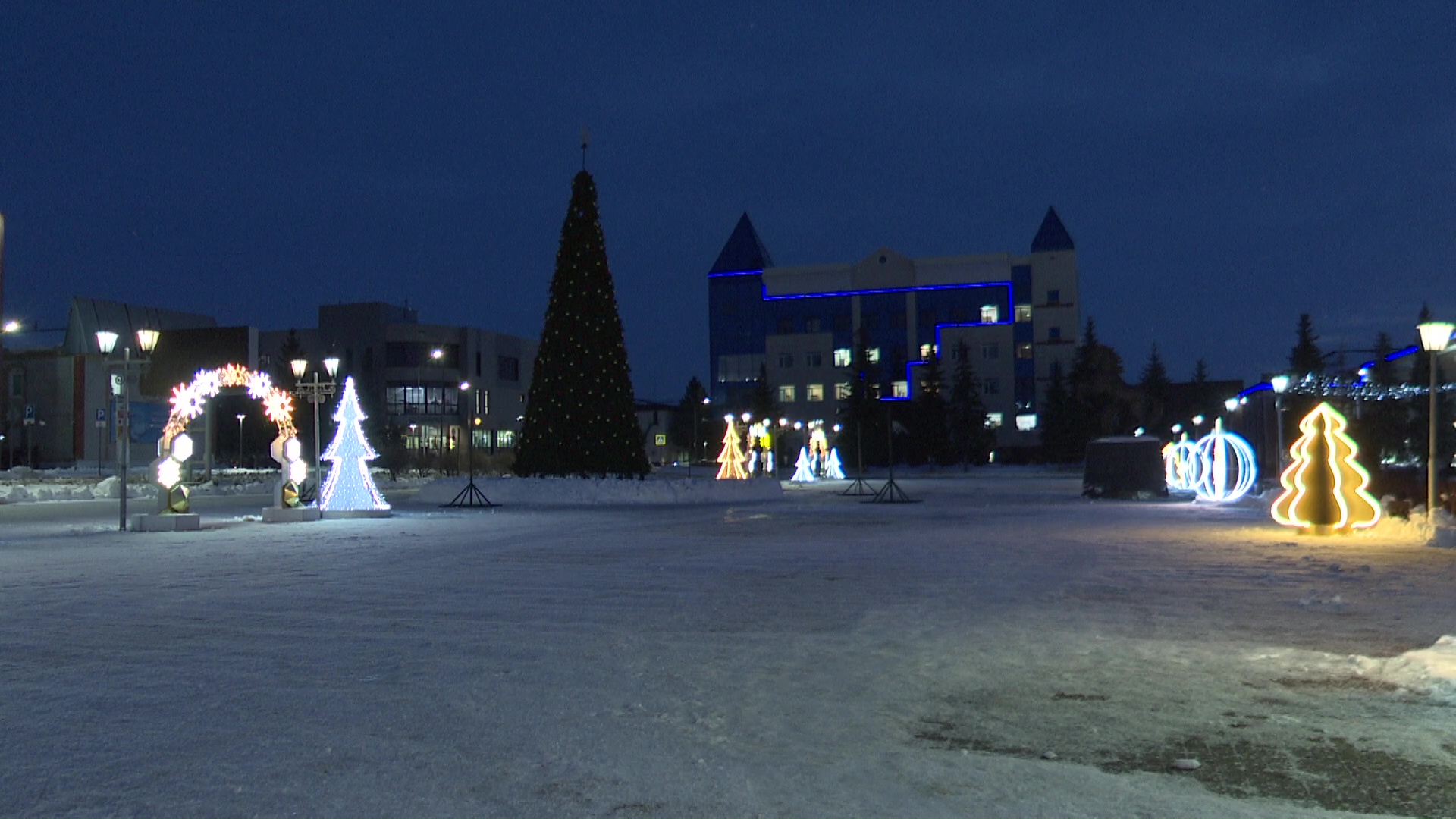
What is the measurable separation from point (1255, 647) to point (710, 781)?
5.04 meters

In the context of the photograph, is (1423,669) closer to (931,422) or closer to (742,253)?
(931,422)

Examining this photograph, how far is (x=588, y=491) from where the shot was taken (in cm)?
3138

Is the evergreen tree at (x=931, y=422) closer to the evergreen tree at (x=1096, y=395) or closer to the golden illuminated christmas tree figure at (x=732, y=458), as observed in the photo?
the evergreen tree at (x=1096, y=395)

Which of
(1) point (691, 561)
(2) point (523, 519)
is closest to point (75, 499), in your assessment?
(2) point (523, 519)

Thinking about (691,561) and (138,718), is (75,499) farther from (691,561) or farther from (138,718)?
(138,718)

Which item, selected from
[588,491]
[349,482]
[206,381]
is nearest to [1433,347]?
[588,491]

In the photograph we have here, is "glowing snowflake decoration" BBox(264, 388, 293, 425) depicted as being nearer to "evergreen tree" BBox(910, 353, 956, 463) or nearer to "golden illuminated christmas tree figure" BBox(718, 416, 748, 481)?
"golden illuminated christmas tree figure" BBox(718, 416, 748, 481)

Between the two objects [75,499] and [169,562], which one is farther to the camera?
[75,499]

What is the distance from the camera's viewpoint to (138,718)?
6.16 metres

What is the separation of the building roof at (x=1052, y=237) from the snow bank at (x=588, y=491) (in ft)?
171

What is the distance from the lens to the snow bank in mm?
31375

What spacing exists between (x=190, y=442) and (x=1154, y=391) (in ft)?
261

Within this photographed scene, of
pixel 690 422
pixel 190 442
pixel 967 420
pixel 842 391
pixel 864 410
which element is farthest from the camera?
pixel 690 422

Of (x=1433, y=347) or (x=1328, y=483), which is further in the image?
(x=1328, y=483)
